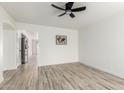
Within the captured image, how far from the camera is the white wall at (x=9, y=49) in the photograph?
449 cm

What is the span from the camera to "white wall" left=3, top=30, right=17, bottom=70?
4488 mm

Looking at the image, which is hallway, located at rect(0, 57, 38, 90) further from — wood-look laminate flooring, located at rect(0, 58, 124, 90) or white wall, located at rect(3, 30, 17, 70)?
white wall, located at rect(3, 30, 17, 70)

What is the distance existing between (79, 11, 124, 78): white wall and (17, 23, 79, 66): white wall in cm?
111

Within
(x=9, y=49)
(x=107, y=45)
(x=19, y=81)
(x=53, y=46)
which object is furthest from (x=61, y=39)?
(x=19, y=81)

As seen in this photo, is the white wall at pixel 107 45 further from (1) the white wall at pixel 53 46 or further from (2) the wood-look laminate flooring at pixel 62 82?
(1) the white wall at pixel 53 46

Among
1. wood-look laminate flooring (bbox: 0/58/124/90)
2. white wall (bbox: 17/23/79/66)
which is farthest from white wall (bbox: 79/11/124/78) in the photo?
white wall (bbox: 17/23/79/66)

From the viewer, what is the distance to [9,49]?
179 inches

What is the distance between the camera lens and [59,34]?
606cm

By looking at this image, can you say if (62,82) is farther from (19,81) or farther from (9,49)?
(9,49)

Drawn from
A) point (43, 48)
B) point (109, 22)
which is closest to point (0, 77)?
point (43, 48)

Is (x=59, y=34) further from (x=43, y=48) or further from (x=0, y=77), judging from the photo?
(x=0, y=77)

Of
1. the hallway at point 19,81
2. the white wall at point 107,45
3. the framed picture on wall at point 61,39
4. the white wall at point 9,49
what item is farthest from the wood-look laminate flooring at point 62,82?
the framed picture on wall at point 61,39

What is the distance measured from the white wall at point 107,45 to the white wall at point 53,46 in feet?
3.65

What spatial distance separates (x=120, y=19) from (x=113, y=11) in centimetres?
41
